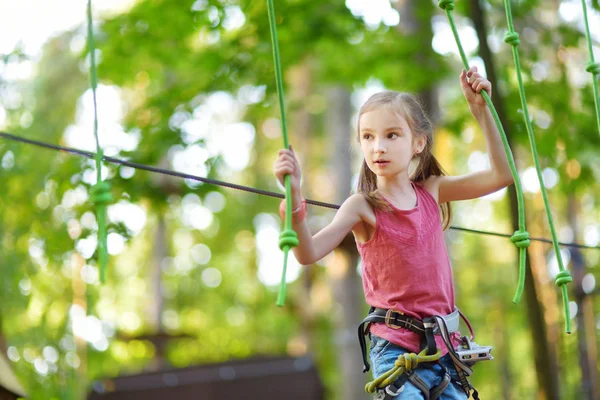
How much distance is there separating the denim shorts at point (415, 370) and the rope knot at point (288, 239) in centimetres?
52

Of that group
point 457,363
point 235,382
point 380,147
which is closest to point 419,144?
point 380,147

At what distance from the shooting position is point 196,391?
8.54 m

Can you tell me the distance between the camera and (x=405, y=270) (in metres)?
2.04

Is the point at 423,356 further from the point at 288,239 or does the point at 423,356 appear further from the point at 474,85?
the point at 474,85

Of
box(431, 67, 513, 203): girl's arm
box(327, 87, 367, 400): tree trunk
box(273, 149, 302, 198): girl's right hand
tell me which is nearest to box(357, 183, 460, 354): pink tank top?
box(431, 67, 513, 203): girl's arm

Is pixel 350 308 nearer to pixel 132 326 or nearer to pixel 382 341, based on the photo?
pixel 382 341

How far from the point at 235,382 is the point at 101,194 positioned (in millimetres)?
7390

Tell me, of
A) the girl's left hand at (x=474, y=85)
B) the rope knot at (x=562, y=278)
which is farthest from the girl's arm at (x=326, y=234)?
the rope knot at (x=562, y=278)

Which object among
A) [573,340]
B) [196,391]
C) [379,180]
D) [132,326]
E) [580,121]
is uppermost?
[132,326]

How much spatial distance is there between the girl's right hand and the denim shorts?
53cm

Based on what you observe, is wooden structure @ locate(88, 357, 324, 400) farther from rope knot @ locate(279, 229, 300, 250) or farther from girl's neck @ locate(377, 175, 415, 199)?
rope knot @ locate(279, 229, 300, 250)

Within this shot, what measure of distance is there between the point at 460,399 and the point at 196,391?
268 inches

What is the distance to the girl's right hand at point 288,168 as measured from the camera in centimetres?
174

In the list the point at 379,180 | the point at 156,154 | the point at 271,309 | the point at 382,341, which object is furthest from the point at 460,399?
the point at 271,309
